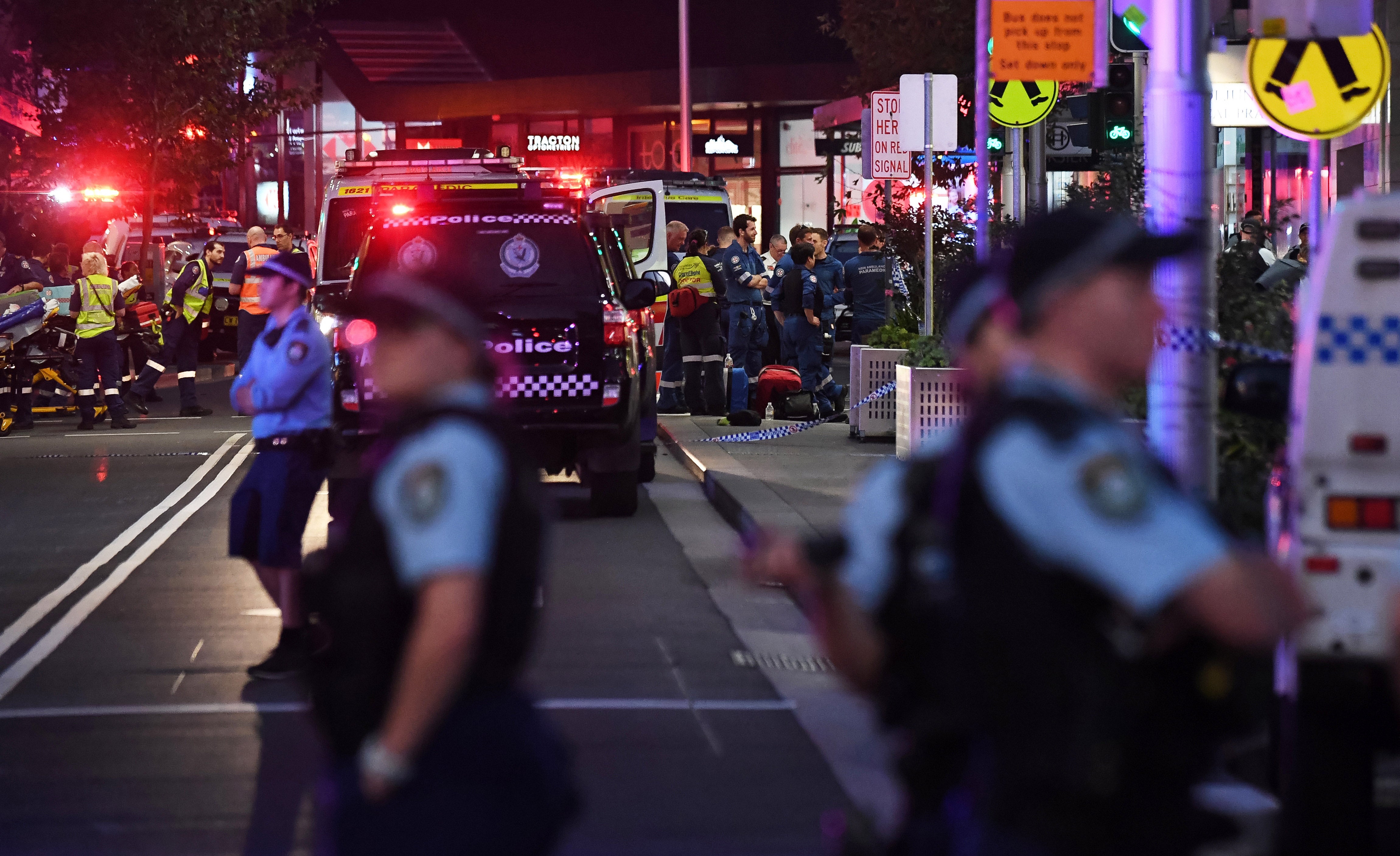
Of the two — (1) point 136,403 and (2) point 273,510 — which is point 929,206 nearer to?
(1) point 136,403

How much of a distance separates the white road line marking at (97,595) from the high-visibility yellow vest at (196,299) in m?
6.86

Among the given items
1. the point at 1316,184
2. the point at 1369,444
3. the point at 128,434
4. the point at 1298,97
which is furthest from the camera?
the point at 128,434

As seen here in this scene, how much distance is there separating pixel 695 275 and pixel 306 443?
1303 centimetres

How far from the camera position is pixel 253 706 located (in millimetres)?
7965

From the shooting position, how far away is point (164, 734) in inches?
293

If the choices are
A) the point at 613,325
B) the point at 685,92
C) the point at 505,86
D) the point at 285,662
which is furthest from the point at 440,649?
the point at 505,86

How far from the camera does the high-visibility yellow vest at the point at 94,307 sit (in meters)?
21.0

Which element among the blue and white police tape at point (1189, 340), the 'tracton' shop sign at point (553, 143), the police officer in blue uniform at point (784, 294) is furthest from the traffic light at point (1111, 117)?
the 'tracton' shop sign at point (553, 143)

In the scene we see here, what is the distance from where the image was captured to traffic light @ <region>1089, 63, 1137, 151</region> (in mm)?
15234

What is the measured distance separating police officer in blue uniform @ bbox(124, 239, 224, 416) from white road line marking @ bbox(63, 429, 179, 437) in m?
1.87

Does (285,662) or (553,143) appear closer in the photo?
(285,662)

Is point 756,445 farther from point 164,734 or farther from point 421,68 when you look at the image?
point 421,68

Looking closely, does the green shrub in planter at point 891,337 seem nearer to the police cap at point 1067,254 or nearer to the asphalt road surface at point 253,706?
the asphalt road surface at point 253,706

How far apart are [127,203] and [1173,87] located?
32.5 m
